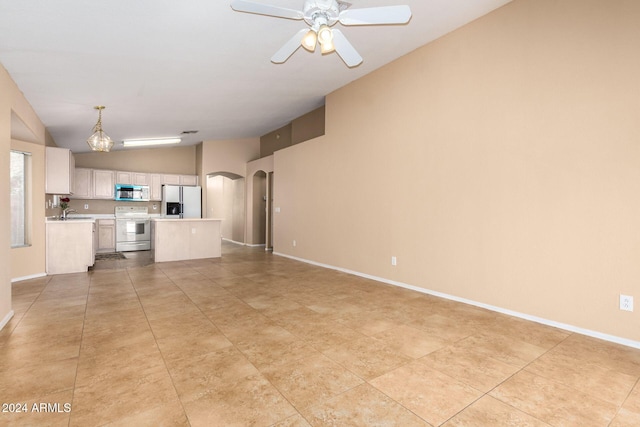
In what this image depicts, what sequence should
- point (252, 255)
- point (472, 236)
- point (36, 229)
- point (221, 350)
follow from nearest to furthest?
point (221, 350) → point (472, 236) → point (36, 229) → point (252, 255)

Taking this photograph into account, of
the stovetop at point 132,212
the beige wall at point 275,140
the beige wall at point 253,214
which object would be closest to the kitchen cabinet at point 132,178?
the stovetop at point 132,212

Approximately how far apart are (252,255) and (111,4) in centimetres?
572

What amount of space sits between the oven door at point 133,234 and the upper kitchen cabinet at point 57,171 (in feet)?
8.84

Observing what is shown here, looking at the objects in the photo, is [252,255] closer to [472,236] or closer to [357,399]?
[472,236]

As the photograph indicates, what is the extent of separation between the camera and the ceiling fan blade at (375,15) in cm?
247

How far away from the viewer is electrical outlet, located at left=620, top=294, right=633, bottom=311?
2723 mm

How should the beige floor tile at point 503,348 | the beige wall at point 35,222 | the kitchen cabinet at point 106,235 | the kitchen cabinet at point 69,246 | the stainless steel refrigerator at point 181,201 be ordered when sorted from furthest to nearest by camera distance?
the stainless steel refrigerator at point 181,201
the kitchen cabinet at point 106,235
the kitchen cabinet at point 69,246
the beige wall at point 35,222
the beige floor tile at point 503,348

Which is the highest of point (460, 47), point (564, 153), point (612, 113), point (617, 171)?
point (460, 47)

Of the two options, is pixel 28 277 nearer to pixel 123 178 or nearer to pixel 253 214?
A: pixel 123 178

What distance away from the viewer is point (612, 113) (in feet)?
9.21

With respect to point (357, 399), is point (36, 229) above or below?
above

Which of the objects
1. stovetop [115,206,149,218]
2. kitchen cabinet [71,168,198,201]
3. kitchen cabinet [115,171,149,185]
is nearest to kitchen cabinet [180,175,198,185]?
kitchen cabinet [71,168,198,201]

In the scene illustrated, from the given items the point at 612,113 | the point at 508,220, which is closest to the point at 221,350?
the point at 508,220

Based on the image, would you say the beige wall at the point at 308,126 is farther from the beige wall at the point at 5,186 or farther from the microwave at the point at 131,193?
the beige wall at the point at 5,186
